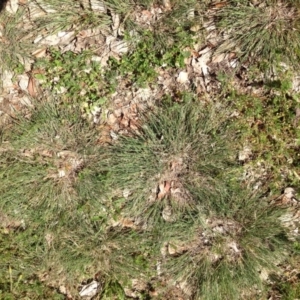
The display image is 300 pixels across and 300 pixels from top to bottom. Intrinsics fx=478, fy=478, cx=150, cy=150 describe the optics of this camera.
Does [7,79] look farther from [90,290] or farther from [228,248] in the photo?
[228,248]

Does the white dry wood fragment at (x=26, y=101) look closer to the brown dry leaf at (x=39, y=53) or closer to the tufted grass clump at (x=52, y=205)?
the tufted grass clump at (x=52, y=205)

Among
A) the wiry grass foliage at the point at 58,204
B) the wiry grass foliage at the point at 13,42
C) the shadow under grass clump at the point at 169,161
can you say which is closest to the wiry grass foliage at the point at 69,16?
the wiry grass foliage at the point at 13,42

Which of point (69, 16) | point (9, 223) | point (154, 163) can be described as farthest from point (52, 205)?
point (69, 16)

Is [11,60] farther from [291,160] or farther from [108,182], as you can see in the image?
[291,160]

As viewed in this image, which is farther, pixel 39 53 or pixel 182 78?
pixel 39 53

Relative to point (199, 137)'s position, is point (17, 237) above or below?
below

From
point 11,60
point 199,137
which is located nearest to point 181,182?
point 199,137

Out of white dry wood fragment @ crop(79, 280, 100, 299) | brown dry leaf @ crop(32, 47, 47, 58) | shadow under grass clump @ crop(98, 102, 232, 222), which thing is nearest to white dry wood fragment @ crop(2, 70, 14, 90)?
brown dry leaf @ crop(32, 47, 47, 58)

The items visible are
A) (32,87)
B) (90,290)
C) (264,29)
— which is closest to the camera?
(264,29)
